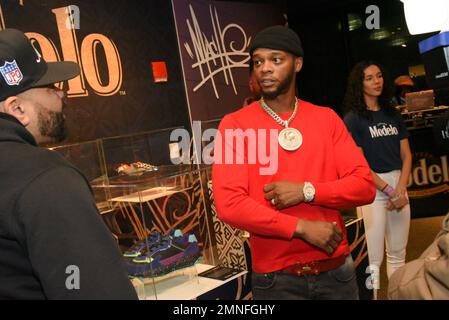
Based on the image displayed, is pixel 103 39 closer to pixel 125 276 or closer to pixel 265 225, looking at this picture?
pixel 265 225

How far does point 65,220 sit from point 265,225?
26.5 inches

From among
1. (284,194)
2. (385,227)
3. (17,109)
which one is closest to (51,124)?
(17,109)

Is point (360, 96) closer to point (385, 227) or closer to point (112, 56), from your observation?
point (385, 227)

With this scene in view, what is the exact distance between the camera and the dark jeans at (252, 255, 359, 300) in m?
1.52

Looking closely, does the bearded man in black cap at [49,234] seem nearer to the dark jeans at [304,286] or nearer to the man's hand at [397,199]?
the dark jeans at [304,286]

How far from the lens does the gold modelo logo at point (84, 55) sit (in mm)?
3510

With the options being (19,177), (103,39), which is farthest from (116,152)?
(103,39)

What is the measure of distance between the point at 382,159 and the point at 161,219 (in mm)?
1725

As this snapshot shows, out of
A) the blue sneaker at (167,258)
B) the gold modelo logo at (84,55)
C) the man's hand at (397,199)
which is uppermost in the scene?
the gold modelo logo at (84,55)

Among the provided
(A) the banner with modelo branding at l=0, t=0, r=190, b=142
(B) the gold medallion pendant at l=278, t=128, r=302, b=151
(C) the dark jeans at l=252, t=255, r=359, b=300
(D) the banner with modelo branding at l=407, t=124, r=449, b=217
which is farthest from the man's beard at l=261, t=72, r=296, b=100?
(D) the banner with modelo branding at l=407, t=124, r=449, b=217

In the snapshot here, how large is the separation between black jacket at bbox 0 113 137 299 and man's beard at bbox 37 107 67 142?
0.22m

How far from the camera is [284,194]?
4.80 feet

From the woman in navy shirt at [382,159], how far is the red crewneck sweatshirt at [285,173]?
139 cm

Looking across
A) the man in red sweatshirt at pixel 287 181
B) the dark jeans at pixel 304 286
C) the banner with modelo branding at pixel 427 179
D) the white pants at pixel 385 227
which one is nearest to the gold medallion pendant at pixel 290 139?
the man in red sweatshirt at pixel 287 181
